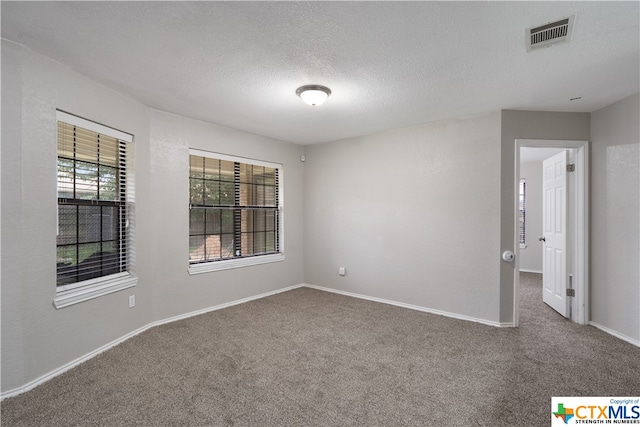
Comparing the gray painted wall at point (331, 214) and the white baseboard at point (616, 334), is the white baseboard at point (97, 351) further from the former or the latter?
the white baseboard at point (616, 334)

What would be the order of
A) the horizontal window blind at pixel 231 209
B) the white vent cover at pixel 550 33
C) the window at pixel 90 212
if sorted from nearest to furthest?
1. the white vent cover at pixel 550 33
2. the window at pixel 90 212
3. the horizontal window blind at pixel 231 209

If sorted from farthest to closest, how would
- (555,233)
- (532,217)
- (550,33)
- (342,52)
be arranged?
(532,217)
(555,233)
(342,52)
(550,33)

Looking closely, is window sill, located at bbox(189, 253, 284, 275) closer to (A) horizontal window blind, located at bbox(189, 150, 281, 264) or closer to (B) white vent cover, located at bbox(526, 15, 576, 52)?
(A) horizontal window blind, located at bbox(189, 150, 281, 264)

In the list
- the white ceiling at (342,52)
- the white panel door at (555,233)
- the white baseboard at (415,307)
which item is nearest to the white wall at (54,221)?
the white ceiling at (342,52)

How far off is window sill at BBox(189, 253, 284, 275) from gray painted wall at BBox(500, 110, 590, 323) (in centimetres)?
321

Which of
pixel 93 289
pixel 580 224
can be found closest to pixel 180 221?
pixel 93 289

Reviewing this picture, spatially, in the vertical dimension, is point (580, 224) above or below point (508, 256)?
above

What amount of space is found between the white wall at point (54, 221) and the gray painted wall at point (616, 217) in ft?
14.5

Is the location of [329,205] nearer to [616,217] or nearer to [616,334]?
[616,217]

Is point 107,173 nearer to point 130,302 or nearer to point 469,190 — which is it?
point 130,302

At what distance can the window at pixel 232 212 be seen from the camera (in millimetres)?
4086

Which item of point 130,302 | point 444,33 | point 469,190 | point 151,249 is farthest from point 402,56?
point 130,302

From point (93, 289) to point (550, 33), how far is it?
163 inches

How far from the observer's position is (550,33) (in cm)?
205
